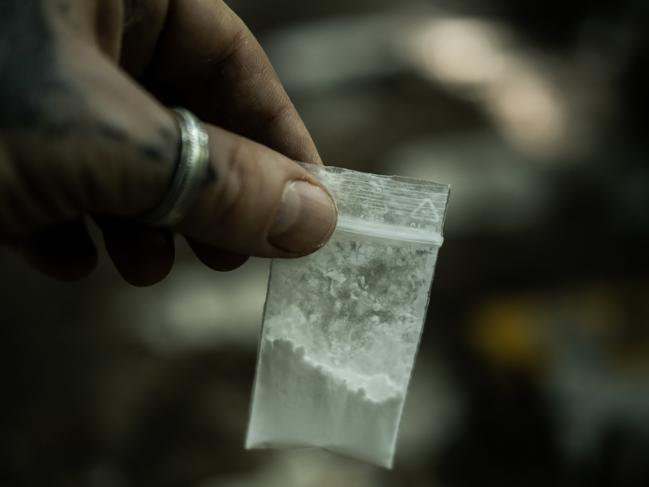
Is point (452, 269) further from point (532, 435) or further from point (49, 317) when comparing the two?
point (49, 317)

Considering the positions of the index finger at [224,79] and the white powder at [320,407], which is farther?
the index finger at [224,79]

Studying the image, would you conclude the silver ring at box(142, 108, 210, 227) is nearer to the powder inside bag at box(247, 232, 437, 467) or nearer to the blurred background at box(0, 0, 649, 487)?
the powder inside bag at box(247, 232, 437, 467)

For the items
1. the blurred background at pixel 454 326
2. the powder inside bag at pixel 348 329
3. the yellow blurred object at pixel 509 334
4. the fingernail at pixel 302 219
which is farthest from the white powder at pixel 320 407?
the yellow blurred object at pixel 509 334

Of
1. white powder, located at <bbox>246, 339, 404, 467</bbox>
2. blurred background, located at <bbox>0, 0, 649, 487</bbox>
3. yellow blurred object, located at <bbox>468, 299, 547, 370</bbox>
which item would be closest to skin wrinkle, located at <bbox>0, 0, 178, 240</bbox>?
white powder, located at <bbox>246, 339, 404, 467</bbox>

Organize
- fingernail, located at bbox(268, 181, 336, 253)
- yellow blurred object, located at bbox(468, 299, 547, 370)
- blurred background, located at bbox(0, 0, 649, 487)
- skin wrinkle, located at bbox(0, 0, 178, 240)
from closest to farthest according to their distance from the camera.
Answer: skin wrinkle, located at bbox(0, 0, 178, 240) < fingernail, located at bbox(268, 181, 336, 253) < blurred background, located at bbox(0, 0, 649, 487) < yellow blurred object, located at bbox(468, 299, 547, 370)

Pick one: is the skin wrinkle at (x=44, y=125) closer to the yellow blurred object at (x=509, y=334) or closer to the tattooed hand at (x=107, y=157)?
the tattooed hand at (x=107, y=157)

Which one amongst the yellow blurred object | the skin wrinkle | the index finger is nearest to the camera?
the skin wrinkle

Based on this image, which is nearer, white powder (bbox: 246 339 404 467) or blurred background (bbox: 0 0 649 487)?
white powder (bbox: 246 339 404 467)

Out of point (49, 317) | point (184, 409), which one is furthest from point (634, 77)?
point (49, 317)
